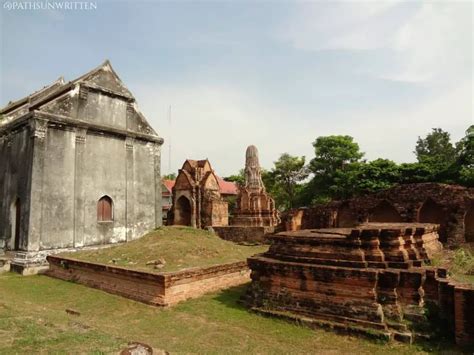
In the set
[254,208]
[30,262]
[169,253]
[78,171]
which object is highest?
[78,171]

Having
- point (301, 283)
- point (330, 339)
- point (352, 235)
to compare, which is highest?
point (352, 235)

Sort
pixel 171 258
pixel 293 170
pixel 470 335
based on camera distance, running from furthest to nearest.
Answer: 1. pixel 293 170
2. pixel 171 258
3. pixel 470 335

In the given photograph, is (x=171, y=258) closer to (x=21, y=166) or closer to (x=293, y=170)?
(x=21, y=166)

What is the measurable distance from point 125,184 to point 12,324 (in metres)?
10.5

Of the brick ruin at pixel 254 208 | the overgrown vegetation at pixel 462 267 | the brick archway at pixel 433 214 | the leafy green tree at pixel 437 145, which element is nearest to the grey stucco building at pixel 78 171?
the brick ruin at pixel 254 208

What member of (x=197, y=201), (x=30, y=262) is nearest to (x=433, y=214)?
(x=197, y=201)

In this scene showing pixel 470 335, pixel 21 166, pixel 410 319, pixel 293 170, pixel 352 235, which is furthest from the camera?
pixel 293 170

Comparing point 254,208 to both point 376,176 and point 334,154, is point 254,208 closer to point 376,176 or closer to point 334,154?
point 376,176

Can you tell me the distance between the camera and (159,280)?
755cm

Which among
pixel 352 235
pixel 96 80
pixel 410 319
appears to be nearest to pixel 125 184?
pixel 96 80

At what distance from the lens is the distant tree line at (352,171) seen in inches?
914

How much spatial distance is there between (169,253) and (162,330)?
13.0 feet

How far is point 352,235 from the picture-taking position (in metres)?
6.07

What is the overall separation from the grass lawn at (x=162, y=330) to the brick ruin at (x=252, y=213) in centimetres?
1269
